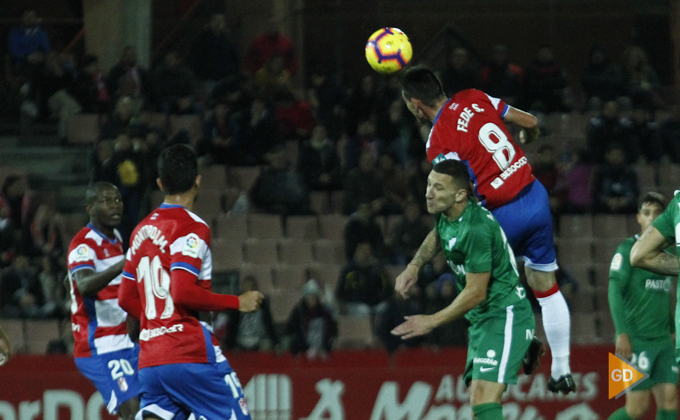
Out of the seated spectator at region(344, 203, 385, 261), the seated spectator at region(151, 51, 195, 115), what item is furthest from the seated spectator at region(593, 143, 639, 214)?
the seated spectator at region(151, 51, 195, 115)

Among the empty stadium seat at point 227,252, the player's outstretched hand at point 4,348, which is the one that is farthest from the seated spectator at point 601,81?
the player's outstretched hand at point 4,348

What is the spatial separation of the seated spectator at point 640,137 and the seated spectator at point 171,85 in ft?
18.6

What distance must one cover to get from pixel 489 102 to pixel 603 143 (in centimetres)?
709

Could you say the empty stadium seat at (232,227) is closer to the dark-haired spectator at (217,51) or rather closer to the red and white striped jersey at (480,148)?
the dark-haired spectator at (217,51)

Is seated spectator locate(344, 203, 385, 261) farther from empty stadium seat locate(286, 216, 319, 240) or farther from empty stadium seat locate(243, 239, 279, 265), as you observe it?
empty stadium seat locate(243, 239, 279, 265)

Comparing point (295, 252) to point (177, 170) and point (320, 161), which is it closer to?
point (320, 161)

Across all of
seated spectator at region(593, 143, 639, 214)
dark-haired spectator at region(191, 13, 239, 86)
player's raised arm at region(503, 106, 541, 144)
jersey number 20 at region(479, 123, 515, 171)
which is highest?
dark-haired spectator at region(191, 13, 239, 86)

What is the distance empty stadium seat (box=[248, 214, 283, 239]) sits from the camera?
41.5 feet

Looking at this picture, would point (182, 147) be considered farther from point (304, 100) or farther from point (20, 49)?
point (20, 49)

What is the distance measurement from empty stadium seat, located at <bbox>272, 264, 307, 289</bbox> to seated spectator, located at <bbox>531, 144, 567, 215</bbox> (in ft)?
9.96

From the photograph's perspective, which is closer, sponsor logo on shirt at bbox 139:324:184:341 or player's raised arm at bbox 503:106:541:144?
sponsor logo on shirt at bbox 139:324:184:341

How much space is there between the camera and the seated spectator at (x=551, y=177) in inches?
488

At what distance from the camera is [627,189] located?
41.4 feet

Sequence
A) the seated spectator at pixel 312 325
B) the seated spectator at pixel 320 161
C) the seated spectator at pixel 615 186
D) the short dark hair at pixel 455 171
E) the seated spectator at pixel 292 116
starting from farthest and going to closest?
1. the seated spectator at pixel 292 116
2. the seated spectator at pixel 320 161
3. the seated spectator at pixel 615 186
4. the seated spectator at pixel 312 325
5. the short dark hair at pixel 455 171
